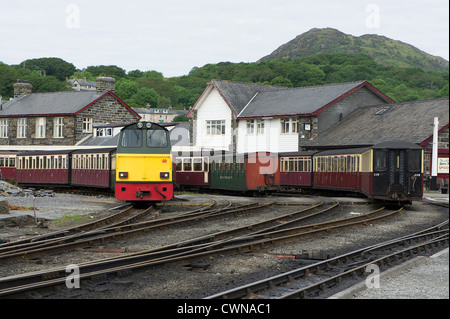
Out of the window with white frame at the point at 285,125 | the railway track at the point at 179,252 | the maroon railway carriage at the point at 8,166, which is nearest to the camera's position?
the railway track at the point at 179,252

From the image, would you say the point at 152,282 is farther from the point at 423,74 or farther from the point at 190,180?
the point at 423,74

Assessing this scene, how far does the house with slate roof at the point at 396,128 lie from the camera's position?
3422 cm

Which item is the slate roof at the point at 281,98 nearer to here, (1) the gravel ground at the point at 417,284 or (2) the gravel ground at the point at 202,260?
(2) the gravel ground at the point at 202,260

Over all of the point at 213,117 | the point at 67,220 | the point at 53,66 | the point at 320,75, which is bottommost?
the point at 67,220

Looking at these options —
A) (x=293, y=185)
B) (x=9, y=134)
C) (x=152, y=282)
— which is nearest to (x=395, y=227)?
(x=152, y=282)

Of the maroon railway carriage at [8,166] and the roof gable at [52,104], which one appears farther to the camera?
the roof gable at [52,104]

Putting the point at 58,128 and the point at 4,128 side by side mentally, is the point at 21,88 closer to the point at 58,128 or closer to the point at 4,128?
the point at 4,128

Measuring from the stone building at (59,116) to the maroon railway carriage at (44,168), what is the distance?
10637 millimetres

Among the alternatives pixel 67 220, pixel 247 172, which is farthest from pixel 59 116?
pixel 67 220

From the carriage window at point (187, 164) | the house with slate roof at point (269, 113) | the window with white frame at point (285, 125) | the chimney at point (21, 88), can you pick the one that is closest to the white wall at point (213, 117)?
the house with slate roof at point (269, 113)

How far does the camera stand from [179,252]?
1094 cm

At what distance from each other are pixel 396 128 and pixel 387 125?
127cm

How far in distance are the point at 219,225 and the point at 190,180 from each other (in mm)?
17662

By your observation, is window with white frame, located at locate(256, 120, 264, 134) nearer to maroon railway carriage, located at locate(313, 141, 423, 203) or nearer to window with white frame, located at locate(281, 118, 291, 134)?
window with white frame, located at locate(281, 118, 291, 134)
